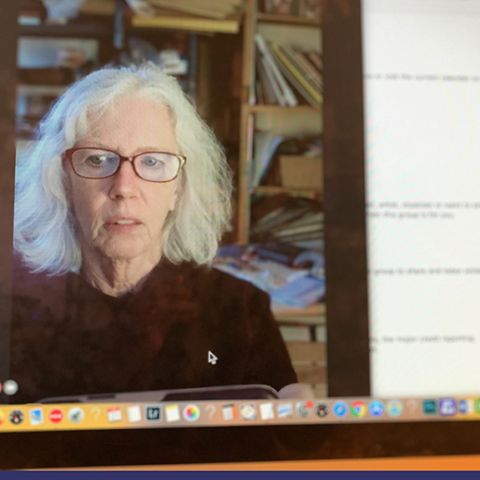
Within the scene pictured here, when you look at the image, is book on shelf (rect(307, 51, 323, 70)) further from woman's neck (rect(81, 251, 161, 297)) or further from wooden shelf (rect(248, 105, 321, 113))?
woman's neck (rect(81, 251, 161, 297))

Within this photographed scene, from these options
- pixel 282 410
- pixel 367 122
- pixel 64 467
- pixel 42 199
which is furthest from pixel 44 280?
pixel 367 122

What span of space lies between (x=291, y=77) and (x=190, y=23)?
0.48 ft

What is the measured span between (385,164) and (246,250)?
0.21 metres

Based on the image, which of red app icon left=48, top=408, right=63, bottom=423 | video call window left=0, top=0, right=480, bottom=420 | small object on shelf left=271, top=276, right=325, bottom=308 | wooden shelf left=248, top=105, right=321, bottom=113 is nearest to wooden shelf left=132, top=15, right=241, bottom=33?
video call window left=0, top=0, right=480, bottom=420

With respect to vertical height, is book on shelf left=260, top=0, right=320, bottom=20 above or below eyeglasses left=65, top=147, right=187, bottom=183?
above

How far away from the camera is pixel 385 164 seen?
1.87ft

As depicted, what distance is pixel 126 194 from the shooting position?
1.80ft

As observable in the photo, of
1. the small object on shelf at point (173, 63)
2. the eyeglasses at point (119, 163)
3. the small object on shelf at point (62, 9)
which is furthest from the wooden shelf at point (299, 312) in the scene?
the small object on shelf at point (62, 9)

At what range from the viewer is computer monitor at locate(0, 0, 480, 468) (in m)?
0.53

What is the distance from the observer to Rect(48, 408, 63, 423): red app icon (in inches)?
20.4

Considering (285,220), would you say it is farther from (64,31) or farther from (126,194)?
(64,31)

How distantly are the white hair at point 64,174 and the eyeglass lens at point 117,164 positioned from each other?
0.6 inches

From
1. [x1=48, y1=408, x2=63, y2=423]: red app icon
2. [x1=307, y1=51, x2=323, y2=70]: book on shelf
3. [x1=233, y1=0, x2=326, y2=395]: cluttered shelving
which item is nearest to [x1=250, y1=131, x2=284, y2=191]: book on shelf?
[x1=233, y1=0, x2=326, y2=395]: cluttered shelving

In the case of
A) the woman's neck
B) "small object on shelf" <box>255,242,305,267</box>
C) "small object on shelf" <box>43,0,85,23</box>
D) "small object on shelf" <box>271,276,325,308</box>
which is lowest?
"small object on shelf" <box>271,276,325,308</box>
